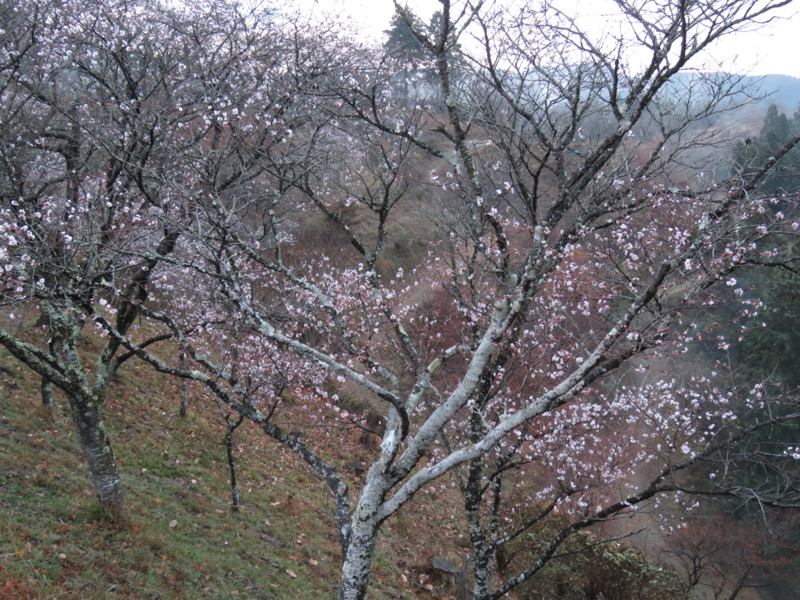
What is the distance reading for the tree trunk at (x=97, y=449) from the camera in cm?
729

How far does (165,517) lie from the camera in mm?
8711

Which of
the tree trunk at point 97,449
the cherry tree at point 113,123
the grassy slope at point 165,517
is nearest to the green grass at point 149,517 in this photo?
the grassy slope at point 165,517

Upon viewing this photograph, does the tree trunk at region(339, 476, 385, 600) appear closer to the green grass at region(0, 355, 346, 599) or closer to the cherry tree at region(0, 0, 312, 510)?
the green grass at region(0, 355, 346, 599)

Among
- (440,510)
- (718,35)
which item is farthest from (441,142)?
(718,35)

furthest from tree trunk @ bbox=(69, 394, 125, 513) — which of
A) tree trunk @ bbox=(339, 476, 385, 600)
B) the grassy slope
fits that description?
tree trunk @ bbox=(339, 476, 385, 600)

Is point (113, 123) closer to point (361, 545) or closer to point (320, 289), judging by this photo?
point (320, 289)

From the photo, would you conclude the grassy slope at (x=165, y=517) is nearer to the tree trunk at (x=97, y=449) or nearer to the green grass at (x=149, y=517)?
the green grass at (x=149, y=517)

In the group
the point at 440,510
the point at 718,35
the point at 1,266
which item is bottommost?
the point at 440,510

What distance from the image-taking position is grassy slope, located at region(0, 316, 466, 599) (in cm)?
643

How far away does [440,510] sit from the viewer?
53.8 feet

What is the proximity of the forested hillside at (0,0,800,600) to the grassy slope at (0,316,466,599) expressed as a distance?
58mm

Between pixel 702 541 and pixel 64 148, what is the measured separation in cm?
1995

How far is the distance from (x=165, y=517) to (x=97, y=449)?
205cm

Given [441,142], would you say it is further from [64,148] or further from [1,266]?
[1,266]
